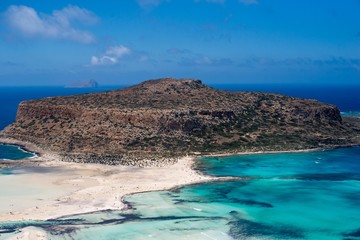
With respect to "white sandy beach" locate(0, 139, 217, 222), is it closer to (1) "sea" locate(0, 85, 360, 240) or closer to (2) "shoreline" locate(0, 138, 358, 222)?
(2) "shoreline" locate(0, 138, 358, 222)

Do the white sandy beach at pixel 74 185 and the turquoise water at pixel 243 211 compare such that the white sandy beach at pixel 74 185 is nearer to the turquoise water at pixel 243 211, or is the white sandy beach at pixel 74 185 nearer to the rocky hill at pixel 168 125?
the turquoise water at pixel 243 211

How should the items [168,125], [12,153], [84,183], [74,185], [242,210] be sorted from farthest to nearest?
[168,125] < [12,153] < [84,183] < [74,185] < [242,210]

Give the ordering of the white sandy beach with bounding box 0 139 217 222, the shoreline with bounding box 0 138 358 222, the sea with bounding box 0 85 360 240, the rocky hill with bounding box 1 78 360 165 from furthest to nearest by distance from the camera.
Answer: the rocky hill with bounding box 1 78 360 165
the white sandy beach with bounding box 0 139 217 222
the shoreline with bounding box 0 138 358 222
the sea with bounding box 0 85 360 240

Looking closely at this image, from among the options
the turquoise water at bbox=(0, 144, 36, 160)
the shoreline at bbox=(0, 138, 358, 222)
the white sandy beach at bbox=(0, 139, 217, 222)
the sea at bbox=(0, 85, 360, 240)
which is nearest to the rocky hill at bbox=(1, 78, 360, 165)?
the turquoise water at bbox=(0, 144, 36, 160)

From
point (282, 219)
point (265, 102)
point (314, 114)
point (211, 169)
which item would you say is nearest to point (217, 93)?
point (265, 102)

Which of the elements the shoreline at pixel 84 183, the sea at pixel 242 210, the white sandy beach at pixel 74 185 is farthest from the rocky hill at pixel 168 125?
the sea at pixel 242 210

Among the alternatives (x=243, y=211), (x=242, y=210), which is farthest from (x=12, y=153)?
(x=243, y=211)

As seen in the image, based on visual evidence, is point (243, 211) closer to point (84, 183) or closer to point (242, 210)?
point (242, 210)

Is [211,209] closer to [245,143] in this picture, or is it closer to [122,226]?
[122,226]
